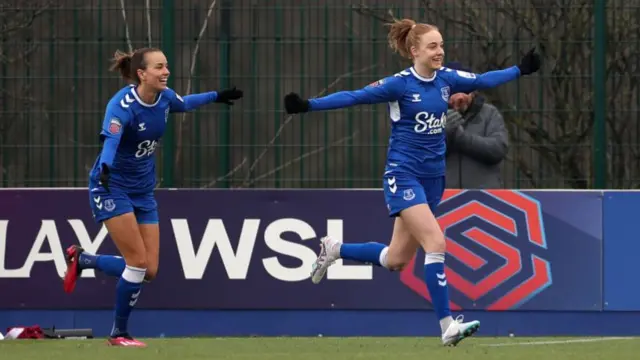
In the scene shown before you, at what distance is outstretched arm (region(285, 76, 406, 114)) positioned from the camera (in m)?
10.7

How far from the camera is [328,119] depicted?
13.7m

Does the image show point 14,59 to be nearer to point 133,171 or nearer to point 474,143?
point 133,171

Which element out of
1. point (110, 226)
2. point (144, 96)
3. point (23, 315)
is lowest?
point (23, 315)

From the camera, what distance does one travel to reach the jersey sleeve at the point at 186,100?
471 inches

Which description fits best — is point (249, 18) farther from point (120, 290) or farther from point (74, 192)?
point (120, 290)

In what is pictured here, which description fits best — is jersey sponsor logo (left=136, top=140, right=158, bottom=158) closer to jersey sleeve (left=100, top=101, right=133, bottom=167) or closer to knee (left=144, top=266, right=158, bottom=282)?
jersey sleeve (left=100, top=101, right=133, bottom=167)

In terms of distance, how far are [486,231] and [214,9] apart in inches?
107

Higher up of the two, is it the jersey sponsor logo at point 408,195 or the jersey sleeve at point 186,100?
the jersey sleeve at point 186,100

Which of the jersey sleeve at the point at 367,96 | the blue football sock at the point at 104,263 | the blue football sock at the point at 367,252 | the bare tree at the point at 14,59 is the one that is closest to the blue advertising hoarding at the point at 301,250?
the bare tree at the point at 14,59

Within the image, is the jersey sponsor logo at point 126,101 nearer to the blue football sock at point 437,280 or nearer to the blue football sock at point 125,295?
the blue football sock at point 125,295

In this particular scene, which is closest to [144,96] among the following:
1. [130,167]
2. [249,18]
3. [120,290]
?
[130,167]

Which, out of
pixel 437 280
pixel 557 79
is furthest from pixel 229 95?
pixel 557 79

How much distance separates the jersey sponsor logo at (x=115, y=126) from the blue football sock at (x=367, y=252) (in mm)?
1748

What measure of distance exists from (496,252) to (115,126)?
11.6ft
